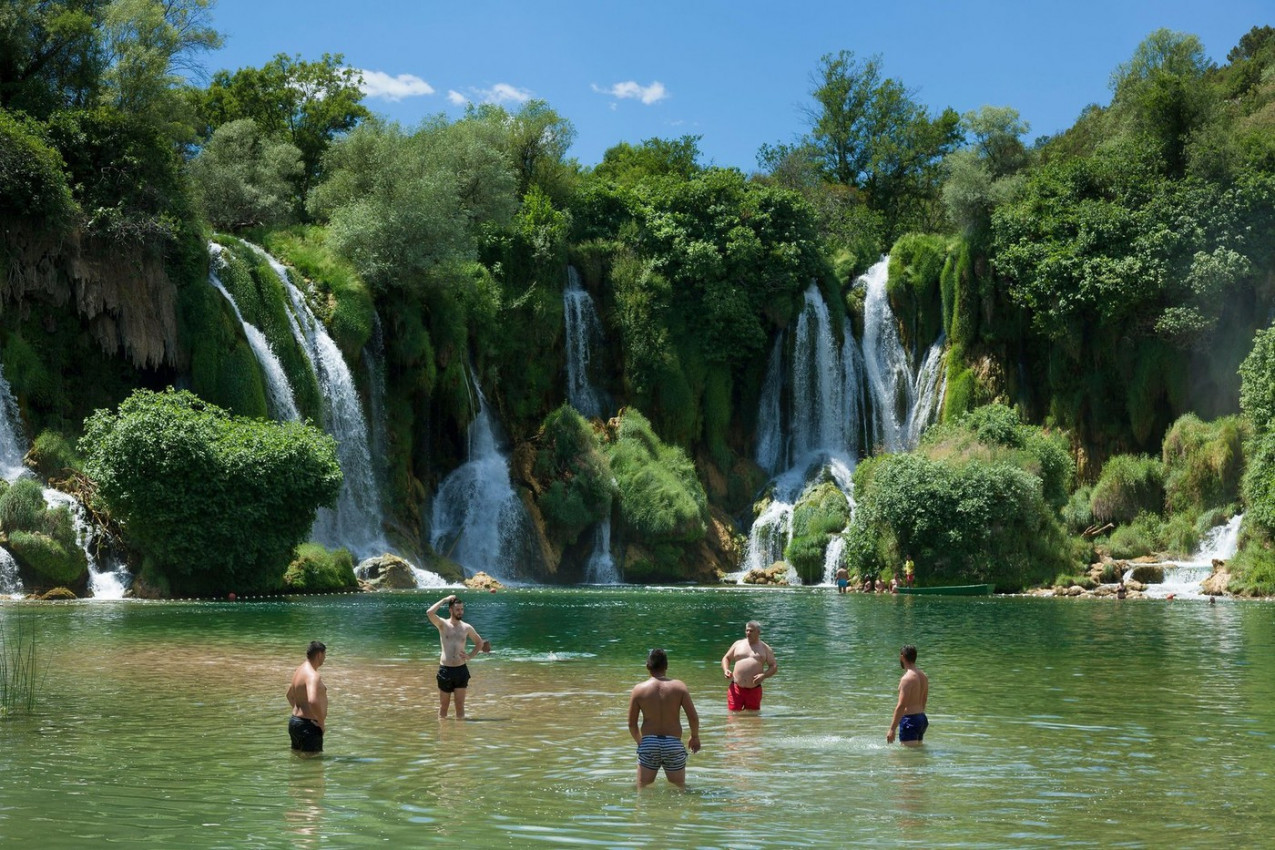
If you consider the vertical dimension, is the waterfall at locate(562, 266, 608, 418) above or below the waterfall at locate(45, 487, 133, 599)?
above

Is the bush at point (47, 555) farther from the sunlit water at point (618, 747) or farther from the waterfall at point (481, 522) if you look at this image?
the waterfall at point (481, 522)

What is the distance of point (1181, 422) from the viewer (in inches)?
2061

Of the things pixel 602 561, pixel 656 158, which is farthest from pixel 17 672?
pixel 656 158

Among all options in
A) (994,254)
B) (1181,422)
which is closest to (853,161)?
(994,254)

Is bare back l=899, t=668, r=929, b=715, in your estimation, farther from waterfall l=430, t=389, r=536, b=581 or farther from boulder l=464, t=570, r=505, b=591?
waterfall l=430, t=389, r=536, b=581

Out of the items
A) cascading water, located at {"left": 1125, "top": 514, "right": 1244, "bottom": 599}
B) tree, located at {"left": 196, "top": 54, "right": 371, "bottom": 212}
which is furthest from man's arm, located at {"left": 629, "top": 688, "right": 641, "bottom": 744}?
tree, located at {"left": 196, "top": 54, "right": 371, "bottom": 212}

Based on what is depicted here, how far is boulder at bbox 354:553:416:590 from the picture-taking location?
146ft

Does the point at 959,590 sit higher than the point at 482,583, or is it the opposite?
the point at 482,583

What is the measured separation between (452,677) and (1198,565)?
36411mm

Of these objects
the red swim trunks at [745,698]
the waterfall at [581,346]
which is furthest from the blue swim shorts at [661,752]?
the waterfall at [581,346]

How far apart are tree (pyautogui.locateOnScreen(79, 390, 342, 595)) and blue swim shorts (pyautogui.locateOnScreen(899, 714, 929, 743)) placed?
87.7ft

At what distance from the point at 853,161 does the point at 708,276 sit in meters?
21.6

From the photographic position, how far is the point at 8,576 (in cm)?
3562

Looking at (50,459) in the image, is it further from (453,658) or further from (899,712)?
(899,712)
